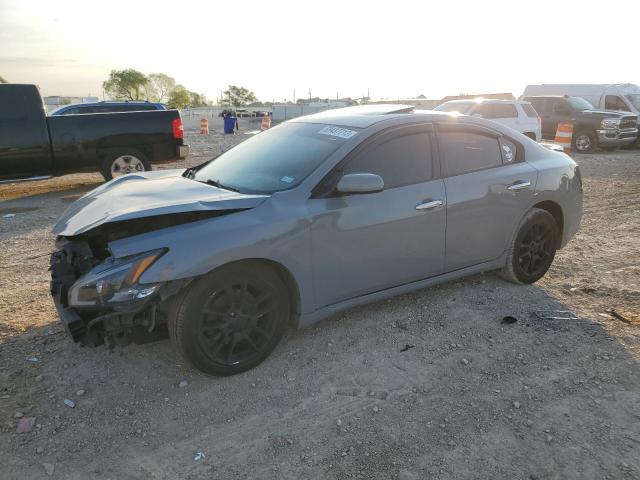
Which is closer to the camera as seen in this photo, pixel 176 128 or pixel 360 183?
pixel 360 183

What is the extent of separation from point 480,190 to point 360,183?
1336 millimetres

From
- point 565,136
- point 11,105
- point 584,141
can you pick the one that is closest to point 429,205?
point 11,105

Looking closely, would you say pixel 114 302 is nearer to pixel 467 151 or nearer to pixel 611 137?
pixel 467 151

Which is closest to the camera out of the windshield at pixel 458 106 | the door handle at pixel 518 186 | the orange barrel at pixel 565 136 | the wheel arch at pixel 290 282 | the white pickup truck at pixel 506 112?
the wheel arch at pixel 290 282

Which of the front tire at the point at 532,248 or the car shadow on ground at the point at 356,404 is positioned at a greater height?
the front tire at the point at 532,248

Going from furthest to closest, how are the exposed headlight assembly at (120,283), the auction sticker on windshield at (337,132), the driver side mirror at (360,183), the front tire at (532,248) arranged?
the front tire at (532,248), the auction sticker on windshield at (337,132), the driver side mirror at (360,183), the exposed headlight assembly at (120,283)

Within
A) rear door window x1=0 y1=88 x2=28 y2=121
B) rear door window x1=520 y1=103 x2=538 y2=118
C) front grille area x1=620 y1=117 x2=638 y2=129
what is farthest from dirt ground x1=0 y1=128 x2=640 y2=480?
front grille area x1=620 y1=117 x2=638 y2=129

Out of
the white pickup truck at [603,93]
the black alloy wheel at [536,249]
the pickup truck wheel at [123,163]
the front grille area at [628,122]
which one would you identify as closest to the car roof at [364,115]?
the black alloy wheel at [536,249]

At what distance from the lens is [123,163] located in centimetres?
995

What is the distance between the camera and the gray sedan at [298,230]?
10.1 feet

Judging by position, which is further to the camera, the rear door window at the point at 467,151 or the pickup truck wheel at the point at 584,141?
the pickup truck wheel at the point at 584,141

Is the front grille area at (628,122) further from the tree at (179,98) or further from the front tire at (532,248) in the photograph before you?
the tree at (179,98)

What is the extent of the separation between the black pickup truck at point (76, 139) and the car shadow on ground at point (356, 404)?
249 inches

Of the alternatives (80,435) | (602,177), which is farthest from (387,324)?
(602,177)
